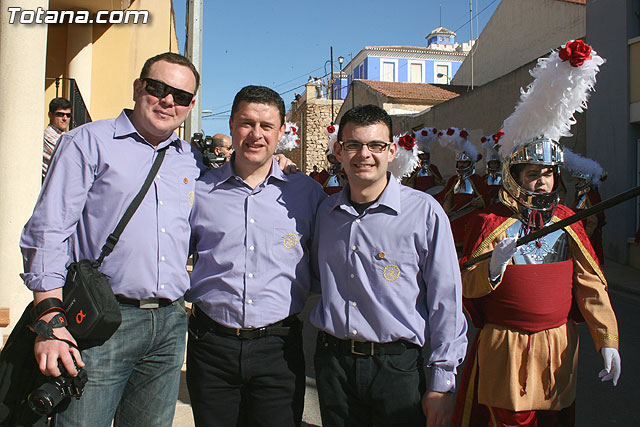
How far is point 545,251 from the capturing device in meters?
2.97

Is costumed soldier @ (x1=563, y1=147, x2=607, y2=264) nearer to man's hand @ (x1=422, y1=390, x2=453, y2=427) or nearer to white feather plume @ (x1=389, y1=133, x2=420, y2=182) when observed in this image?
white feather plume @ (x1=389, y1=133, x2=420, y2=182)

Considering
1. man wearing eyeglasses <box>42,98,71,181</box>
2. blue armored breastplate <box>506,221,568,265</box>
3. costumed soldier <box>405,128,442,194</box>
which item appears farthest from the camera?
costumed soldier <box>405,128,442,194</box>

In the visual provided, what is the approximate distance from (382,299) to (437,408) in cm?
50

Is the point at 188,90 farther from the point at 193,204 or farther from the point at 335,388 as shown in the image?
the point at 335,388

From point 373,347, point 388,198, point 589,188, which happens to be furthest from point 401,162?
point 373,347

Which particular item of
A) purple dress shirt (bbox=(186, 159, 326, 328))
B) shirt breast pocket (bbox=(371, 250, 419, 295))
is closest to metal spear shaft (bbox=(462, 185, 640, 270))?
shirt breast pocket (bbox=(371, 250, 419, 295))

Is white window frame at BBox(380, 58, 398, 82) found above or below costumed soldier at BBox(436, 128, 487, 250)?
above

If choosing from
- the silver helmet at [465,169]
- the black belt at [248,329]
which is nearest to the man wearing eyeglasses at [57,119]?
the black belt at [248,329]

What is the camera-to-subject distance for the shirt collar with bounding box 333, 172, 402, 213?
7.83ft

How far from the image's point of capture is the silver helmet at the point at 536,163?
2980mm

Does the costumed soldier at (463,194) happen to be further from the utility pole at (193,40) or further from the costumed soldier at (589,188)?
the utility pole at (193,40)

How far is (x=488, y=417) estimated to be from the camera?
3.01 metres

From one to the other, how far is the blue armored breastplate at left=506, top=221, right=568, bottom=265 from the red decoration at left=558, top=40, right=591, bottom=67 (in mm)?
1070

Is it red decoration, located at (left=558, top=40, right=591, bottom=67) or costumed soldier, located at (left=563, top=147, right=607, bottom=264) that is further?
costumed soldier, located at (left=563, top=147, right=607, bottom=264)
